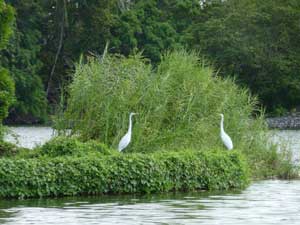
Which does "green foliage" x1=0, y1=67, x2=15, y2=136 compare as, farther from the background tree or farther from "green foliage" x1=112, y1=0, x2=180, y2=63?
"green foliage" x1=112, y1=0, x2=180, y2=63

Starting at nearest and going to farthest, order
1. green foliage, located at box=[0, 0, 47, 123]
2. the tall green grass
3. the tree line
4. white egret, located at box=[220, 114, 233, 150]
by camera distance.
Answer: the tall green grass
white egret, located at box=[220, 114, 233, 150]
green foliage, located at box=[0, 0, 47, 123]
the tree line

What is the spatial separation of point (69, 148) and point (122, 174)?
4.52 ft

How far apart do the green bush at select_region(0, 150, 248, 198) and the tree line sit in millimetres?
40604

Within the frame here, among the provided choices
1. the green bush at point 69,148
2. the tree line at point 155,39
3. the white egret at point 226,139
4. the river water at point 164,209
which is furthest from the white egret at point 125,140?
the tree line at point 155,39

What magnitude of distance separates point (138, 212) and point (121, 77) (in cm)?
727

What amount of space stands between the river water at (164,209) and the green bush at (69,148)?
4.53 ft

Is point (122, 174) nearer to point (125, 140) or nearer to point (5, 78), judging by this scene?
point (125, 140)

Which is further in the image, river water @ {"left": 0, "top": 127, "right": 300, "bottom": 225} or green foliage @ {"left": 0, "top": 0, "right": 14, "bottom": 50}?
green foliage @ {"left": 0, "top": 0, "right": 14, "bottom": 50}

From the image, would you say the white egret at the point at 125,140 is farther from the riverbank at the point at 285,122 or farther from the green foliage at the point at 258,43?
the green foliage at the point at 258,43

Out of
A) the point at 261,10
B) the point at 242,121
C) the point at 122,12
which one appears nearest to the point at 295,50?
the point at 261,10

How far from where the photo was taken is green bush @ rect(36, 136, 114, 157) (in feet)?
82.3

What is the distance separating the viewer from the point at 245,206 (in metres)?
22.8

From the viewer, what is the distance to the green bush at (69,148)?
82.3ft

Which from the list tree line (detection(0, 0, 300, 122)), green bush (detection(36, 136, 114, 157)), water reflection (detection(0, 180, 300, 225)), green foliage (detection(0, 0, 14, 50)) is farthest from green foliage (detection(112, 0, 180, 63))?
water reflection (detection(0, 180, 300, 225))
